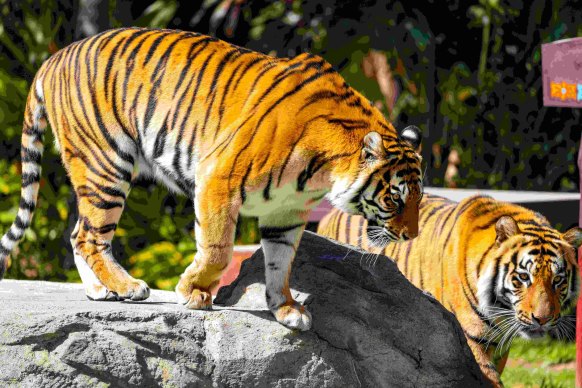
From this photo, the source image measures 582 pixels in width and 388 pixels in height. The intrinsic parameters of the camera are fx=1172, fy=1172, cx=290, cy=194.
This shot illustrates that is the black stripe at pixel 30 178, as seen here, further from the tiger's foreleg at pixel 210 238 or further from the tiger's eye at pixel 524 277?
the tiger's eye at pixel 524 277

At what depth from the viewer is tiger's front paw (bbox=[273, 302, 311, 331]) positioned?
4.72 m

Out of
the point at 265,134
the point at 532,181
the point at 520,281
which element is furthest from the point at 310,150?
the point at 532,181

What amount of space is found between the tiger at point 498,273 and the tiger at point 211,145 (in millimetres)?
602

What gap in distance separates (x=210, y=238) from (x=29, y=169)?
1.14 meters

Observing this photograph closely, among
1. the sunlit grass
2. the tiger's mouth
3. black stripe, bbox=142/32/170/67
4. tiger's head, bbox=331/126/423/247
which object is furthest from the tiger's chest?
the sunlit grass

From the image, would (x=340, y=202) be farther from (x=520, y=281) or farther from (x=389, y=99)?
(x=389, y=99)

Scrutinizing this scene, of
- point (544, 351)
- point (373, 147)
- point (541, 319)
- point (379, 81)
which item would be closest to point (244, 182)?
point (373, 147)

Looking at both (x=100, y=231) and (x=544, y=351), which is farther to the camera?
(x=544, y=351)

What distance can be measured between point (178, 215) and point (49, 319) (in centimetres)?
455

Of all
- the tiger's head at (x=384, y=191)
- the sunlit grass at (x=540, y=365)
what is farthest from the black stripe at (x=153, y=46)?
the sunlit grass at (x=540, y=365)

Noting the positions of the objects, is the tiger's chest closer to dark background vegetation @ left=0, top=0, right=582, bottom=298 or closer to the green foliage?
the green foliage

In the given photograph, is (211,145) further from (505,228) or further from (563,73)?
(563,73)

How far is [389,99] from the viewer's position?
384 inches

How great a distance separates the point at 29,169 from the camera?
17.3 feet
